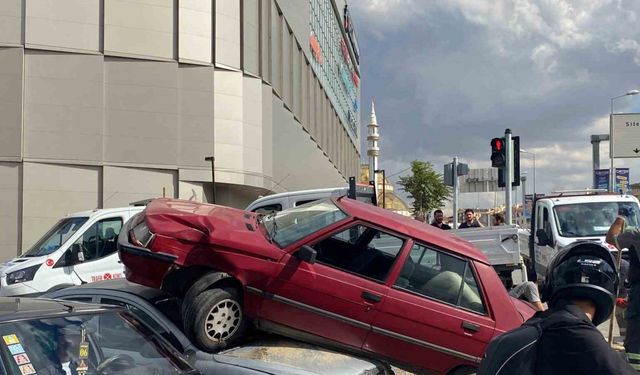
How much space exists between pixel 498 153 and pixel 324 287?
28.1 ft

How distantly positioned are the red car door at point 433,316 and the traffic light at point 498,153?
7.73m

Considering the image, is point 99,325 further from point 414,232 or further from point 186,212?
point 414,232

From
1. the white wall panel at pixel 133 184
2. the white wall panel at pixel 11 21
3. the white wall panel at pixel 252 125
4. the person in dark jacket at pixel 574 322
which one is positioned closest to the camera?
the person in dark jacket at pixel 574 322

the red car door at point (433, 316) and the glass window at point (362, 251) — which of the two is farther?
the glass window at point (362, 251)

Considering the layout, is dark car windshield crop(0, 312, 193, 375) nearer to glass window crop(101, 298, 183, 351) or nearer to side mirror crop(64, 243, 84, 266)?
glass window crop(101, 298, 183, 351)

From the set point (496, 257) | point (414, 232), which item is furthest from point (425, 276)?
point (496, 257)

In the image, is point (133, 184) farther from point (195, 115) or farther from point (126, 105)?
point (195, 115)

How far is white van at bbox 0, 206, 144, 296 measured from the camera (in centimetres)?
964

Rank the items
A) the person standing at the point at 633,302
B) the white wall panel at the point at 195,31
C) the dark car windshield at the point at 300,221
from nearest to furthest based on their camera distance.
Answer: the person standing at the point at 633,302
the dark car windshield at the point at 300,221
the white wall panel at the point at 195,31

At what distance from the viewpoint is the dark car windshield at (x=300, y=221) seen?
4.95m

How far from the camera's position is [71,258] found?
9.92 metres

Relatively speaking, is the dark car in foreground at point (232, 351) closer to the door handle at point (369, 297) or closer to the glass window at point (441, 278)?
the door handle at point (369, 297)

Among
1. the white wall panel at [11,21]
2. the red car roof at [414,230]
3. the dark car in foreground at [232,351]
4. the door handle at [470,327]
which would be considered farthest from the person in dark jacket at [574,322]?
the white wall panel at [11,21]

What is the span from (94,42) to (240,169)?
733 cm
